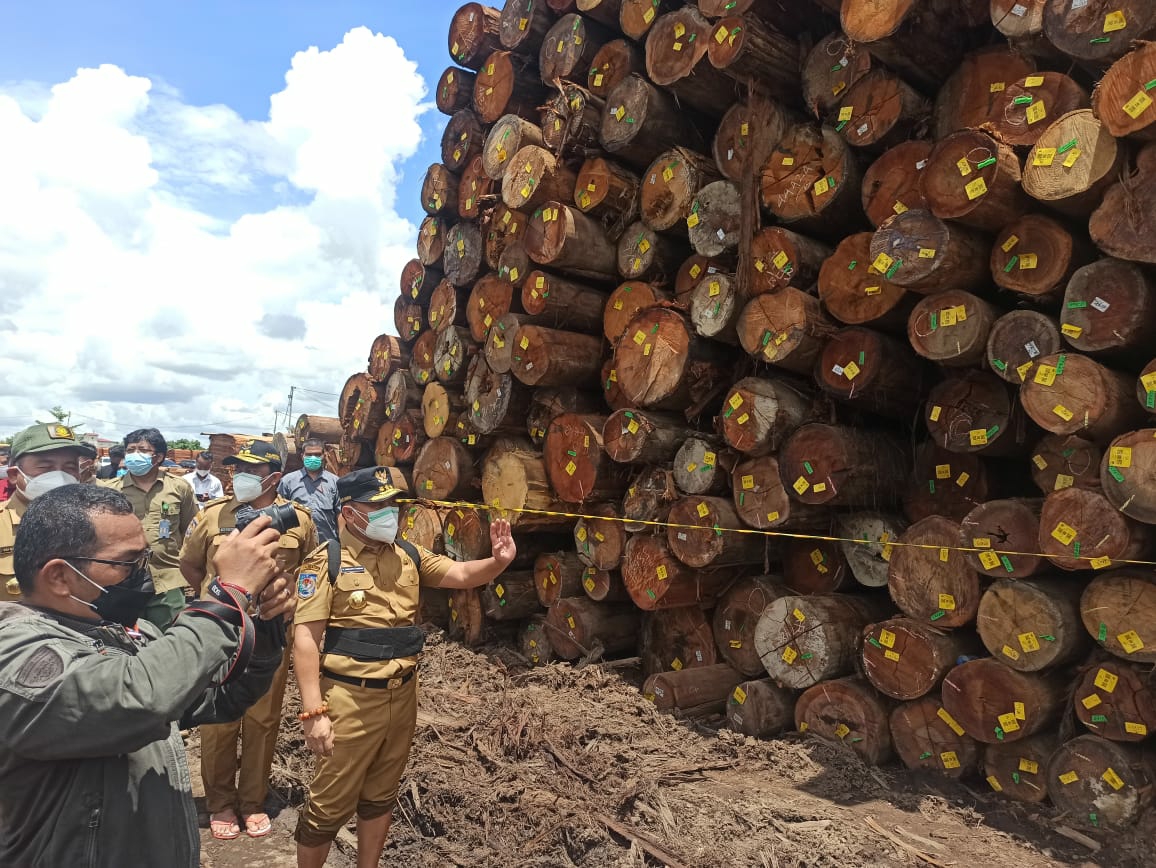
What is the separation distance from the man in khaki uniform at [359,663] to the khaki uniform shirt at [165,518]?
8.58 feet

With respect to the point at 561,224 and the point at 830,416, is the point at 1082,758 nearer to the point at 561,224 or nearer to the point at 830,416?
the point at 830,416

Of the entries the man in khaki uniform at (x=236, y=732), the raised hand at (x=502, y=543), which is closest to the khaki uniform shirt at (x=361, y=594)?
the raised hand at (x=502, y=543)

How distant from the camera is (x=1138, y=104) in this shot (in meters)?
3.29

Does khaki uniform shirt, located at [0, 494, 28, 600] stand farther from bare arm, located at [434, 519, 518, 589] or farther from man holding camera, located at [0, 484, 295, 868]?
man holding camera, located at [0, 484, 295, 868]

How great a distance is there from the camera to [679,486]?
17.8 ft

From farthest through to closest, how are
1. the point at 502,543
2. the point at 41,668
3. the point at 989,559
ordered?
the point at 989,559 → the point at 502,543 → the point at 41,668

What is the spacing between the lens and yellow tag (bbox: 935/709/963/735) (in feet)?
13.5

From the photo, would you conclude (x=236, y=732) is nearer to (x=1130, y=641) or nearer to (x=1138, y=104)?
(x=1130, y=641)

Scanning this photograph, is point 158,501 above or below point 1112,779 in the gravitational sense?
above

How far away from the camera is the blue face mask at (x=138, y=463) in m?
5.75

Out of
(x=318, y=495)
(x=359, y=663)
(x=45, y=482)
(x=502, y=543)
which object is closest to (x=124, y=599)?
(x=359, y=663)

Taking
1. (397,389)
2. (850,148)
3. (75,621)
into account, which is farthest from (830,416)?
(397,389)

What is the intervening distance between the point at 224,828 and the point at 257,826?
6.6 inches

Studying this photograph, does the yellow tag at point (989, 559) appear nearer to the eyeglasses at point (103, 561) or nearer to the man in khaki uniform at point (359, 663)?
the man in khaki uniform at point (359, 663)
